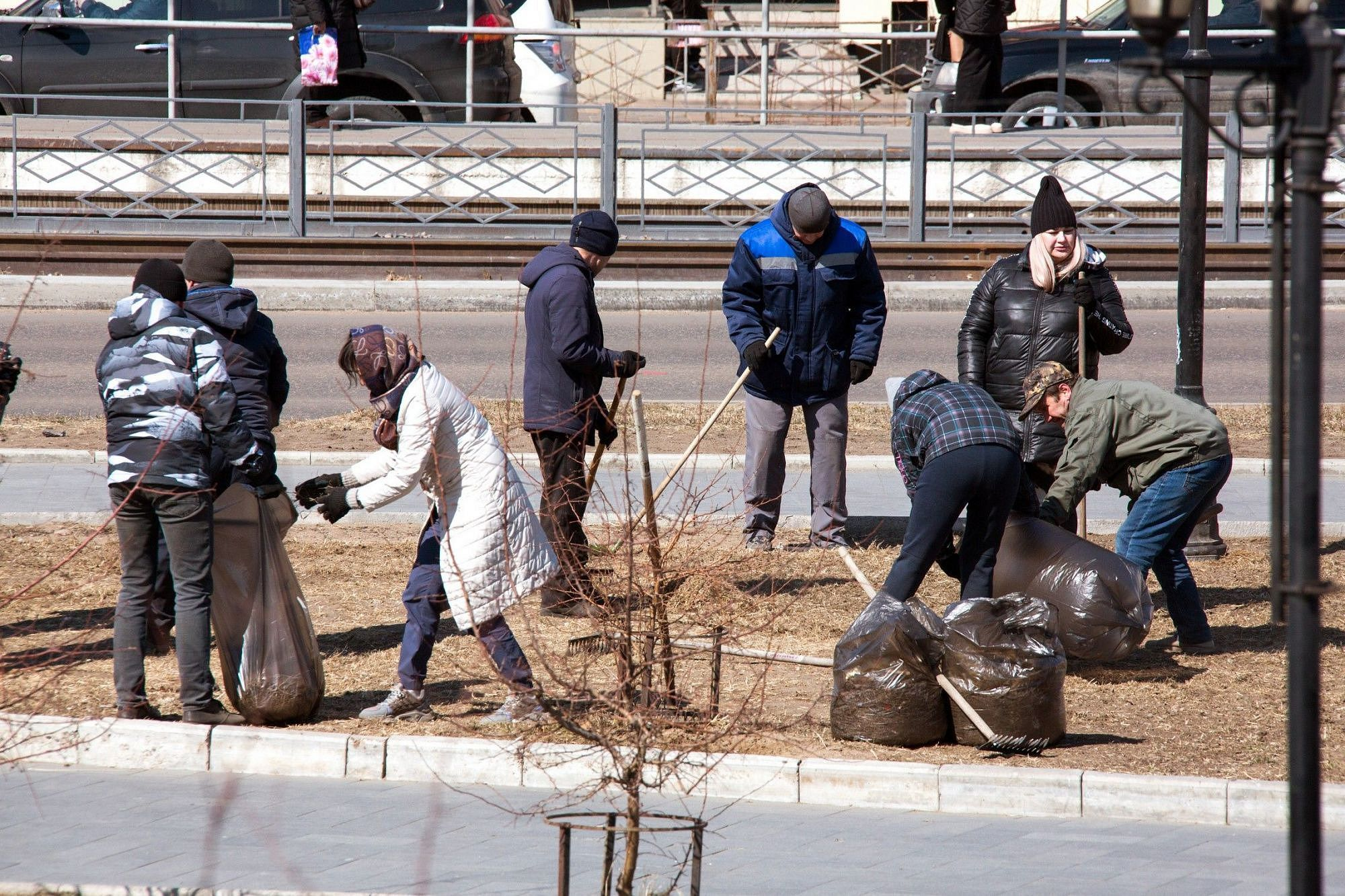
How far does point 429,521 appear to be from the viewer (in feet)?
19.2

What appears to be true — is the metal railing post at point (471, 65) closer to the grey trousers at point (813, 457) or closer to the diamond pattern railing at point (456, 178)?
the diamond pattern railing at point (456, 178)

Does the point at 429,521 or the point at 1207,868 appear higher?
the point at 429,521

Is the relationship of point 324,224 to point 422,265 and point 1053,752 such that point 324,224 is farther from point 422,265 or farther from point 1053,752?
point 1053,752

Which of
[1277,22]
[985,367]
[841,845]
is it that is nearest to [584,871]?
[841,845]

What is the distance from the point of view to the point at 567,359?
23.4 ft

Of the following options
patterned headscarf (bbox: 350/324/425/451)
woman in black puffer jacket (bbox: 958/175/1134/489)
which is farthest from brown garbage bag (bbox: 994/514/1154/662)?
patterned headscarf (bbox: 350/324/425/451)

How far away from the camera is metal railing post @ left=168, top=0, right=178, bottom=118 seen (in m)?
15.8

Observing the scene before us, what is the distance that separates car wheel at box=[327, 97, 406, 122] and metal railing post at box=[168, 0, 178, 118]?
5.28 feet

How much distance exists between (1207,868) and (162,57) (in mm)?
14564

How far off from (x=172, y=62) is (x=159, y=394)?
38.2 feet

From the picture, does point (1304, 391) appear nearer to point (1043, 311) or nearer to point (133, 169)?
point (1043, 311)

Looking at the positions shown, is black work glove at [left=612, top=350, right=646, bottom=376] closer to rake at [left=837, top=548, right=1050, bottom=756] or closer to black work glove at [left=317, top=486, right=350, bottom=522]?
black work glove at [left=317, top=486, right=350, bottom=522]

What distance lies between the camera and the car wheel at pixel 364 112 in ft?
51.3

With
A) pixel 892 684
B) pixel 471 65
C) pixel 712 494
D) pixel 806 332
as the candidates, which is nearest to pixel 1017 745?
pixel 892 684
